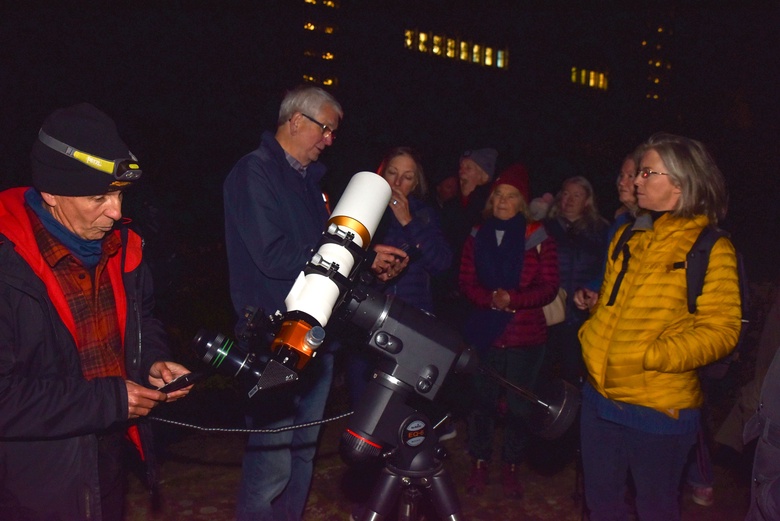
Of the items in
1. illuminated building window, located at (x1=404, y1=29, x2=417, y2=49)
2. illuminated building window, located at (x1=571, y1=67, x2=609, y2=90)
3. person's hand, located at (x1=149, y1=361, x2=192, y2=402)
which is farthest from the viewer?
illuminated building window, located at (x1=571, y1=67, x2=609, y2=90)

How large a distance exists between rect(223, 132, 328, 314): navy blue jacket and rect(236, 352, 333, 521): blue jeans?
0.43m

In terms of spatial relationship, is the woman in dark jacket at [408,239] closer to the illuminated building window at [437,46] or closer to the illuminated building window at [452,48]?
the illuminated building window at [437,46]

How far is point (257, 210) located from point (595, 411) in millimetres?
1741

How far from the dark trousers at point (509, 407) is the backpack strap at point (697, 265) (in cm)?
175

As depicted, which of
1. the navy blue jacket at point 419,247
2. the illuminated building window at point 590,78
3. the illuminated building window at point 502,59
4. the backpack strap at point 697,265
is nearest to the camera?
the backpack strap at point 697,265

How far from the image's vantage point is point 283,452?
2.85 meters

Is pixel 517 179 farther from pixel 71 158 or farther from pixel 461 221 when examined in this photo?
pixel 71 158

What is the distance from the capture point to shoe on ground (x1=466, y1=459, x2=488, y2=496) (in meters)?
3.95

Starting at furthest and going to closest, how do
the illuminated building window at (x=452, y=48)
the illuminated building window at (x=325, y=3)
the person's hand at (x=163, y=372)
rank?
the illuminated building window at (x=452, y=48) → the illuminated building window at (x=325, y=3) → the person's hand at (x=163, y=372)

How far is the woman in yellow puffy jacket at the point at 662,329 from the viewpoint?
228 cm

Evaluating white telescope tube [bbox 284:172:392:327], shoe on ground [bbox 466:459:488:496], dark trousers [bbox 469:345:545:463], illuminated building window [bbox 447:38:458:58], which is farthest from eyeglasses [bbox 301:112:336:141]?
illuminated building window [bbox 447:38:458:58]

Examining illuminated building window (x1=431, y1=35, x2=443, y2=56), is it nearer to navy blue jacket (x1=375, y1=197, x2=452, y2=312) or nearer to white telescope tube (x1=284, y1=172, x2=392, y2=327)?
navy blue jacket (x1=375, y1=197, x2=452, y2=312)

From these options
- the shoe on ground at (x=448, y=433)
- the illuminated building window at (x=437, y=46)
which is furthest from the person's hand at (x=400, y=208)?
the illuminated building window at (x=437, y=46)

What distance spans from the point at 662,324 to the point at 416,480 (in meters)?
1.16
